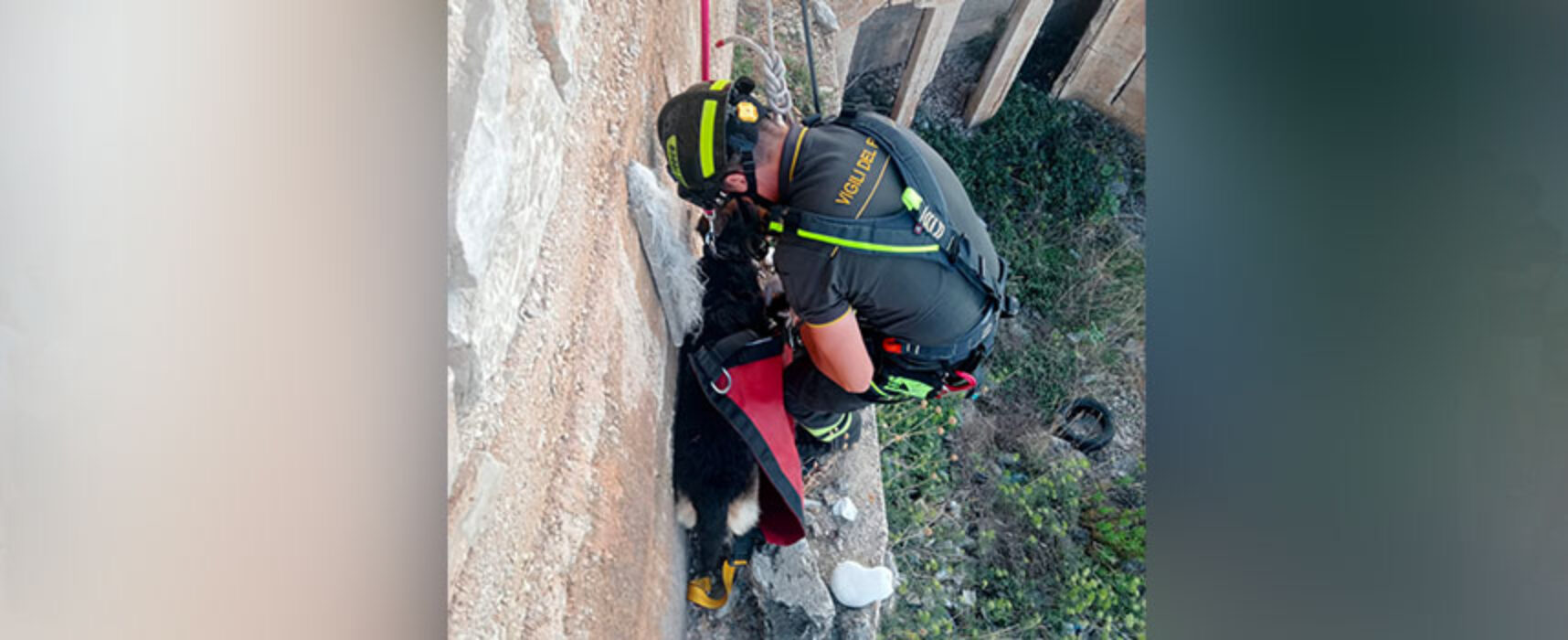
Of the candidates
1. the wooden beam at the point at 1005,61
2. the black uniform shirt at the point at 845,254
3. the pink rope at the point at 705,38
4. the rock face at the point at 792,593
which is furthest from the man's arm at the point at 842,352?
the wooden beam at the point at 1005,61

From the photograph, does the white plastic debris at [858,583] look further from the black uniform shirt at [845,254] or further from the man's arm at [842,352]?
the black uniform shirt at [845,254]

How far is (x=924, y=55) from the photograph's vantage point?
2.03 m

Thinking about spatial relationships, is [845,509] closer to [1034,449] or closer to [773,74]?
[1034,449]

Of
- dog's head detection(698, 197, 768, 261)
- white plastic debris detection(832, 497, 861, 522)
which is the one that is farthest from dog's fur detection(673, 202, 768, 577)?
white plastic debris detection(832, 497, 861, 522)

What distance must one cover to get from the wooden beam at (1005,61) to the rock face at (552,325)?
909 mm

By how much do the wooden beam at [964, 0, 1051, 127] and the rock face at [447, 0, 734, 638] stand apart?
0.91m

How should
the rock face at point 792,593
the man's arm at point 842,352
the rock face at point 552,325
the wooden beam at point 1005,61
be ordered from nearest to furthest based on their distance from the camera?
1. the rock face at point 552,325
2. the man's arm at point 842,352
3. the rock face at point 792,593
4. the wooden beam at point 1005,61

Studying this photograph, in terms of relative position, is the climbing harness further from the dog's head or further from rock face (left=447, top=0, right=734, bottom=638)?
rock face (left=447, top=0, right=734, bottom=638)

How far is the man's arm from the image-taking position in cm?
141

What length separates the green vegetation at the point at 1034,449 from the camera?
1.84 meters
